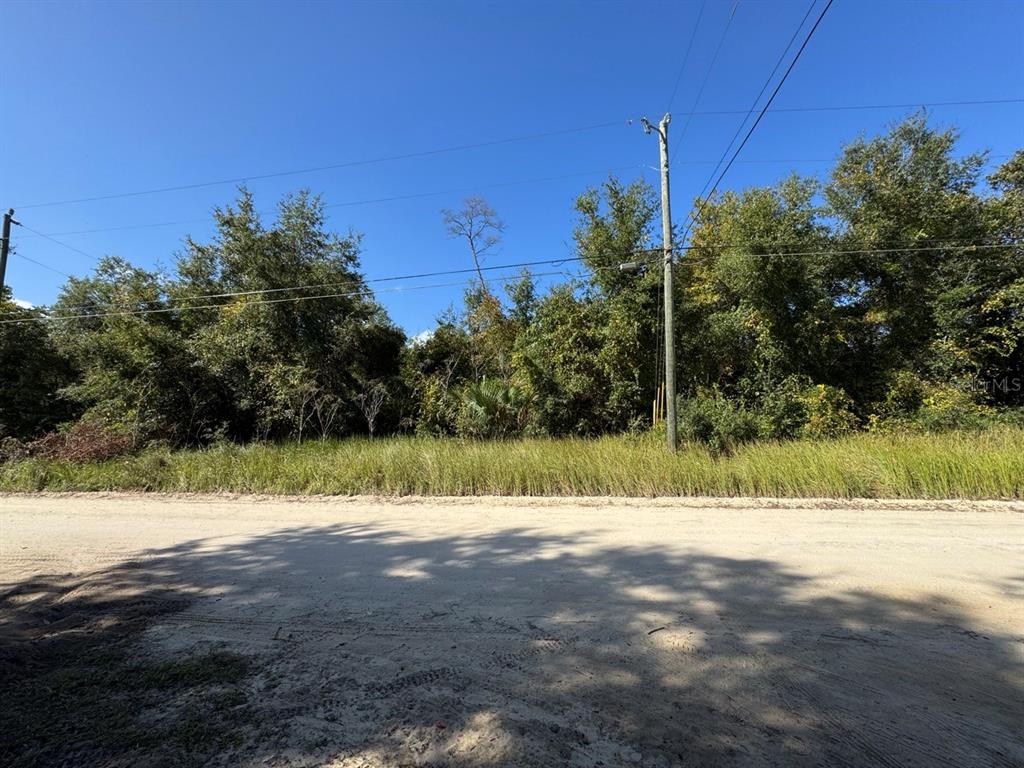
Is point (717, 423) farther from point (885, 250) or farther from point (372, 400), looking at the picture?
point (372, 400)

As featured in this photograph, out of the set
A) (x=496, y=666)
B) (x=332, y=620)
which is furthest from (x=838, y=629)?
(x=332, y=620)

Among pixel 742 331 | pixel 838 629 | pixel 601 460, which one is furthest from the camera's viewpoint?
pixel 742 331

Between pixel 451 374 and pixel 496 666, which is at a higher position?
pixel 451 374

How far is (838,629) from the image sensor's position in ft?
10.8

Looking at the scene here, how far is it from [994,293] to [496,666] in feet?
59.2

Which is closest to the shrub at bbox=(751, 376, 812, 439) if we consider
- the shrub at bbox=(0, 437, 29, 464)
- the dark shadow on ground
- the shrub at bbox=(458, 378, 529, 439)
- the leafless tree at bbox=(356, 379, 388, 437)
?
the shrub at bbox=(458, 378, 529, 439)

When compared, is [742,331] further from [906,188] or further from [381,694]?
[381,694]

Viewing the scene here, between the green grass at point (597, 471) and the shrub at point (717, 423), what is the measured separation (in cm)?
100

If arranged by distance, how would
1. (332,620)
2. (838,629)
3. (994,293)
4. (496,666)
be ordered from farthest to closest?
1. (994,293)
2. (332,620)
3. (838,629)
4. (496,666)

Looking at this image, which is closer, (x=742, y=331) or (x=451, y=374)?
(x=742, y=331)

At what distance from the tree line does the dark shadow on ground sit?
365 inches

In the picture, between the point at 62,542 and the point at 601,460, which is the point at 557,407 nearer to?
the point at 601,460

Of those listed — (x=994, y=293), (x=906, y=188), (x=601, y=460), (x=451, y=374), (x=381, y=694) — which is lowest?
(x=381, y=694)

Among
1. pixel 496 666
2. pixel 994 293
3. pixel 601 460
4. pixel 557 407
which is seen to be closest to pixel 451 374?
pixel 557 407
